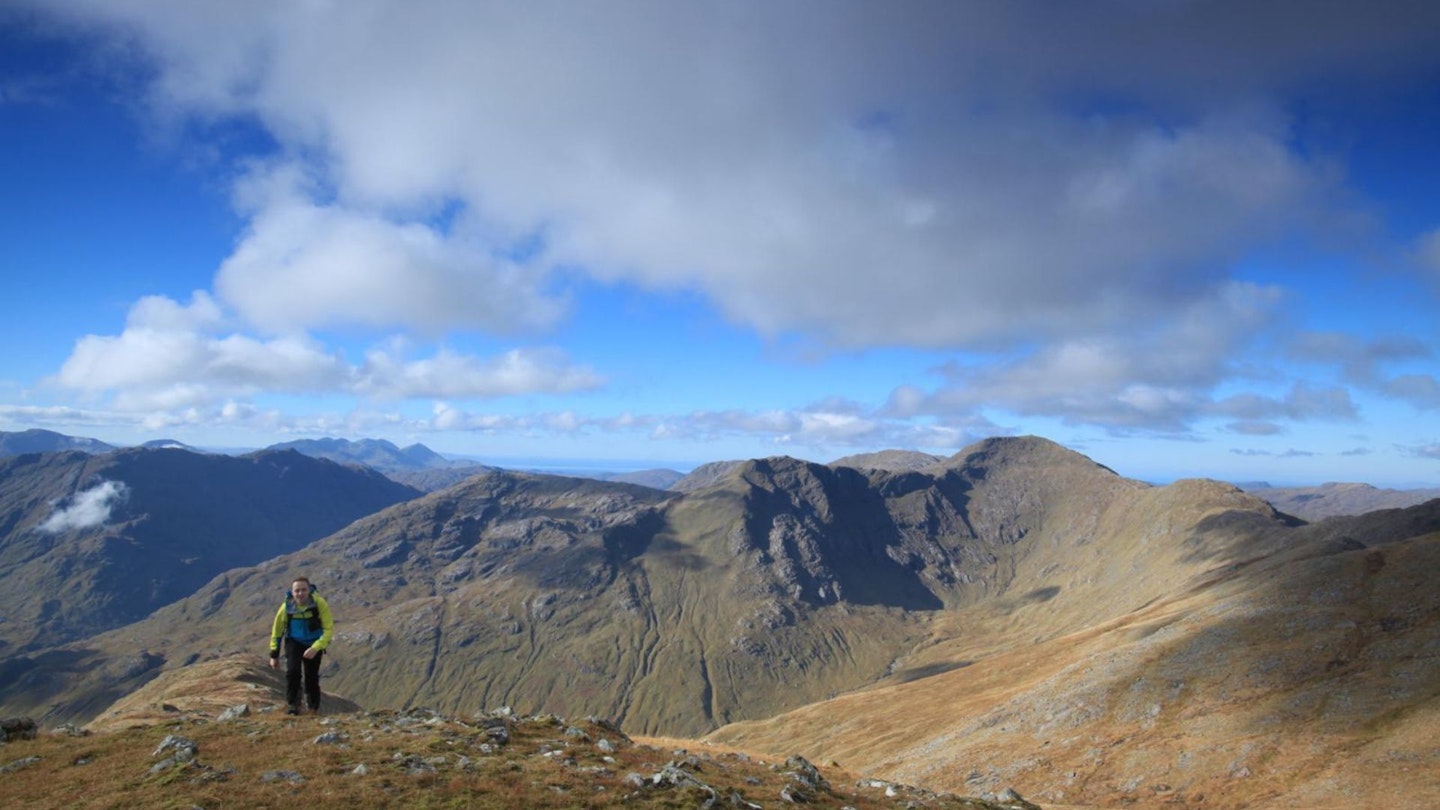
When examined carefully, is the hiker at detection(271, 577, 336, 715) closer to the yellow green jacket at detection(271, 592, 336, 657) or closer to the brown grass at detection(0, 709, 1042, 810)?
the yellow green jacket at detection(271, 592, 336, 657)

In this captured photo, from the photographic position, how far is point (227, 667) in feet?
448

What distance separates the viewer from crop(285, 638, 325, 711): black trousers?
105 ft

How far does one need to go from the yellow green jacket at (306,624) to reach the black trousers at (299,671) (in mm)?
447

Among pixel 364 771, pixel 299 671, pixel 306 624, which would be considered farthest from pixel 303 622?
pixel 364 771

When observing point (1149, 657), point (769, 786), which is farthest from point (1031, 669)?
point (769, 786)

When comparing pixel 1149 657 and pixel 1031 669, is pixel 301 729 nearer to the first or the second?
pixel 1149 657

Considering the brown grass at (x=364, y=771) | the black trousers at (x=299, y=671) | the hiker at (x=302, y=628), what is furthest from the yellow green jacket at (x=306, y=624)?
the brown grass at (x=364, y=771)

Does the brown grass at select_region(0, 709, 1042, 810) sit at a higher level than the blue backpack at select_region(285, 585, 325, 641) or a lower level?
lower

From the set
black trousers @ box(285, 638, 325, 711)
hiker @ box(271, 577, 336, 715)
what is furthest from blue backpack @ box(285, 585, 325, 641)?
black trousers @ box(285, 638, 325, 711)

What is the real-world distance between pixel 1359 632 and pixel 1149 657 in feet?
84.3

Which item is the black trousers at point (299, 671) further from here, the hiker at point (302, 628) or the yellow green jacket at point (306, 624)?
the yellow green jacket at point (306, 624)

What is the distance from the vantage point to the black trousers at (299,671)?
32.1 m

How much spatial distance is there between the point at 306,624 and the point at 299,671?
4162 mm

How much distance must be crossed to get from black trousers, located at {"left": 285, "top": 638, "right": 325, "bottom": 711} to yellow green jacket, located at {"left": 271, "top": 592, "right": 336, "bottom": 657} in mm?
447
